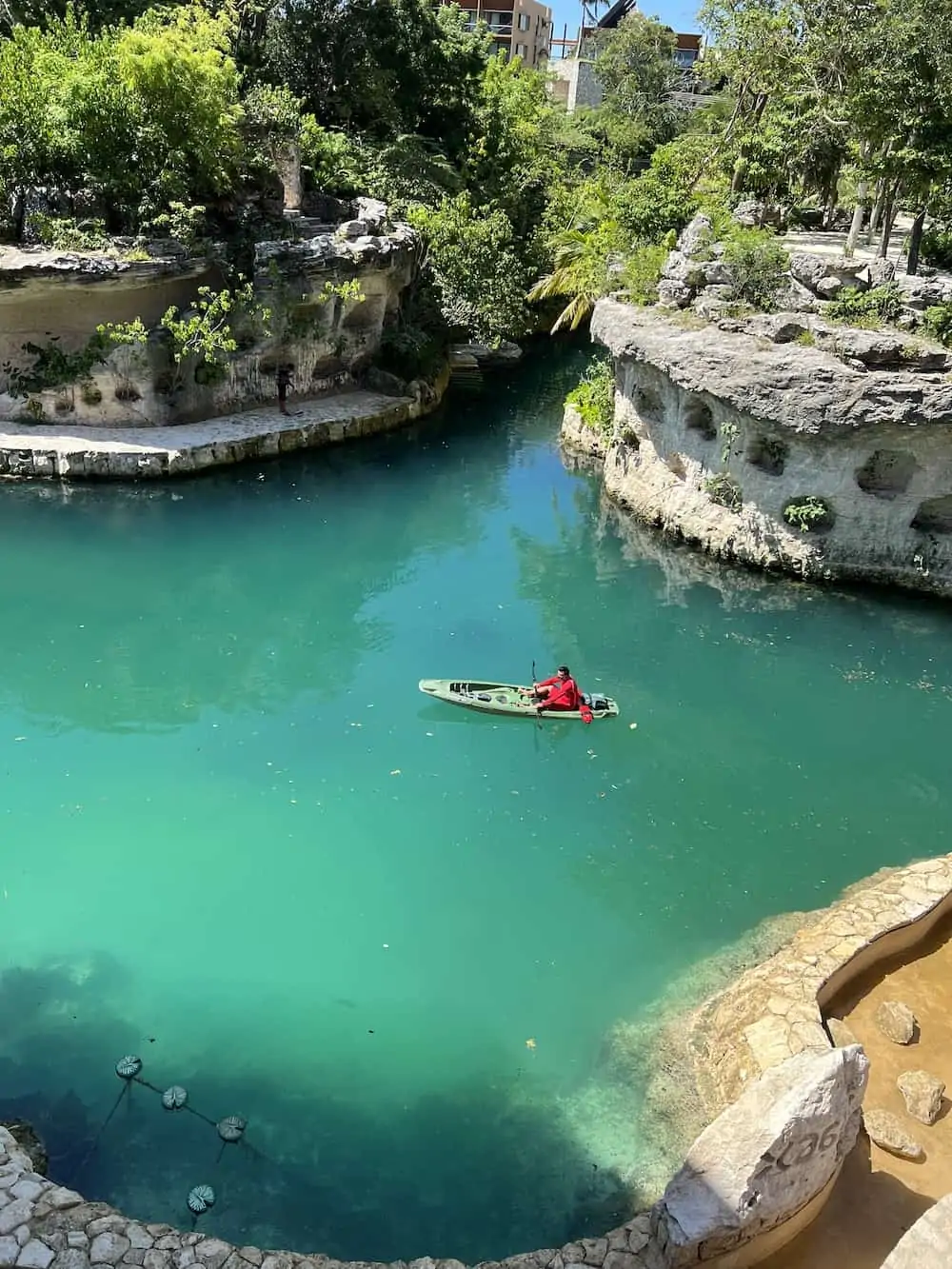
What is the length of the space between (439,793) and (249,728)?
3044mm

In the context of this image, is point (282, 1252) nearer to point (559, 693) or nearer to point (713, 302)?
point (559, 693)

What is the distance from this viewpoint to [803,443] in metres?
16.7

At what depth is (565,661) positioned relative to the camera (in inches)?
603

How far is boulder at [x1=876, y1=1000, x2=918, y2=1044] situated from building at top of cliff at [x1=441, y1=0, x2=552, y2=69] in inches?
2354

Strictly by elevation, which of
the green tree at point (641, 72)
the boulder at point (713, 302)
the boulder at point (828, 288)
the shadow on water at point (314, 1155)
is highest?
the green tree at point (641, 72)

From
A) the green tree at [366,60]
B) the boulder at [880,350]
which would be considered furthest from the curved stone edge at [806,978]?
the green tree at [366,60]

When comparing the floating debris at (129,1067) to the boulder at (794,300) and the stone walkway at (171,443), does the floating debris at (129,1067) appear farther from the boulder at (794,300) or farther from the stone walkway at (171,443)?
the boulder at (794,300)

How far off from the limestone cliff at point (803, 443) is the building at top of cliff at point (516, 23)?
155ft

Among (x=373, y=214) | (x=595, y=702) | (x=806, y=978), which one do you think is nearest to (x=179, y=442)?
(x=373, y=214)

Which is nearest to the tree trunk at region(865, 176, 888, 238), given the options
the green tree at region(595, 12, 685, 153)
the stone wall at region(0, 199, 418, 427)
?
the stone wall at region(0, 199, 418, 427)

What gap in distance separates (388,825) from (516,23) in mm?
65566

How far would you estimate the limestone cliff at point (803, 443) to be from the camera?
1571 cm

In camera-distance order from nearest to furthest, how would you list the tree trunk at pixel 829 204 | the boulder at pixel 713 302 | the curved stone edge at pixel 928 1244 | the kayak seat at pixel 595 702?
the curved stone edge at pixel 928 1244, the kayak seat at pixel 595 702, the boulder at pixel 713 302, the tree trunk at pixel 829 204

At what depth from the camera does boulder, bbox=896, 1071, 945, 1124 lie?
769cm
